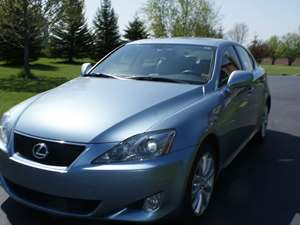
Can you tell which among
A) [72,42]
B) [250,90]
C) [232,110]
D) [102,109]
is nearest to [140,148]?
[102,109]

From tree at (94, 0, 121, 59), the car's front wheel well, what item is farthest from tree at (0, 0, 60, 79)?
tree at (94, 0, 121, 59)

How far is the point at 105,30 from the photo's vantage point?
44375 millimetres

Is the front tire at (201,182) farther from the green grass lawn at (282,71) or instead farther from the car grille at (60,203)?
the green grass lawn at (282,71)

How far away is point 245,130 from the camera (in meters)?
4.82

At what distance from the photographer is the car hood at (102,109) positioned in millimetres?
2979

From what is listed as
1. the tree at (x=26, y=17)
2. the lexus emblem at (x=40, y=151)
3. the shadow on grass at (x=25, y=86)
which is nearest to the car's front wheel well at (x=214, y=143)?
the lexus emblem at (x=40, y=151)

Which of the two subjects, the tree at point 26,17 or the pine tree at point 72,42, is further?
the pine tree at point 72,42

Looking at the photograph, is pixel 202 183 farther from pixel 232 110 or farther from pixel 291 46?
pixel 291 46

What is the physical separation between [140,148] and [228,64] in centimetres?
214

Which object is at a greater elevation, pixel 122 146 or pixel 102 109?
pixel 102 109

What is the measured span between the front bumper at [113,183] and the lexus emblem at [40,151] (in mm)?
68

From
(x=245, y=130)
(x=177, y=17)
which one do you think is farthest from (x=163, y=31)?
(x=245, y=130)

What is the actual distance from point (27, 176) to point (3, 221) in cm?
65

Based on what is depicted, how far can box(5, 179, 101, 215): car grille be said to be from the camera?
116 inches
